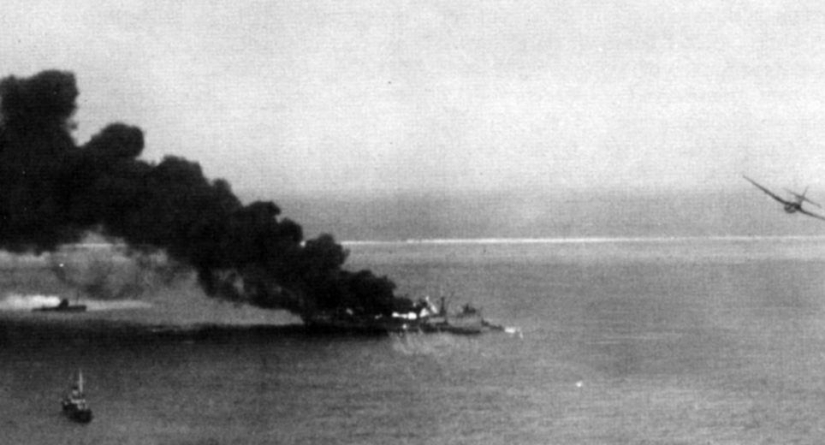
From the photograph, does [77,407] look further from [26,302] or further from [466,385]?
[26,302]

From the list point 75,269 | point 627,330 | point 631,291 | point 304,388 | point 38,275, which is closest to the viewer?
point 304,388

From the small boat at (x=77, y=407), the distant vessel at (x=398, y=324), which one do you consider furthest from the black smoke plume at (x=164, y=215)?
the small boat at (x=77, y=407)

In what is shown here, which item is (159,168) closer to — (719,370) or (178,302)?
(178,302)

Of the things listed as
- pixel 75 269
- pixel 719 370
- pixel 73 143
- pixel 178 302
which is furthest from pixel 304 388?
pixel 75 269

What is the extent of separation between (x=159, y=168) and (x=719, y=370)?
196 ft

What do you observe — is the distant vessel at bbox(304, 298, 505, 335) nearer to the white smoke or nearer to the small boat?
the white smoke

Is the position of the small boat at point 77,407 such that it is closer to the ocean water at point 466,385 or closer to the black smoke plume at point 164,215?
the ocean water at point 466,385

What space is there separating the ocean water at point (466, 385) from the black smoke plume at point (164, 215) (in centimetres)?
1092

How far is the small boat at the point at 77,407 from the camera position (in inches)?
2859

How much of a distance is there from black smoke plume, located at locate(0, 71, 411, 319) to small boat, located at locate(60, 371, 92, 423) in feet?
154

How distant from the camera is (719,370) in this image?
94375 millimetres

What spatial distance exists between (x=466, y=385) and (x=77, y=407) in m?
27.0

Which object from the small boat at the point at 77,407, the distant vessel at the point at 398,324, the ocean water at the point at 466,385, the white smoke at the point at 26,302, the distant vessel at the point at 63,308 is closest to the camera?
the ocean water at the point at 466,385

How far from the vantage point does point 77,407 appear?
241 feet
